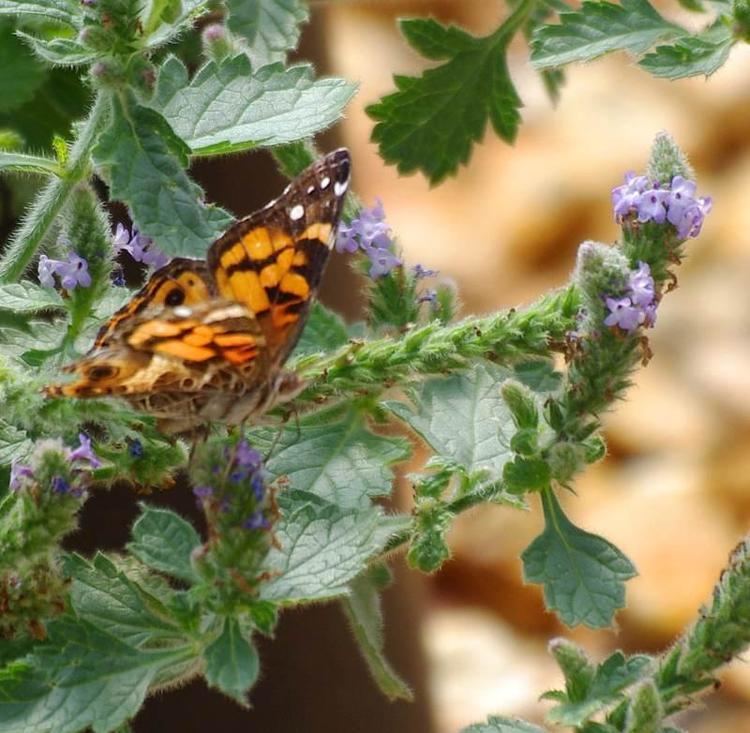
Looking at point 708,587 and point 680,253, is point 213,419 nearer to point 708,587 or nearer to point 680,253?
point 680,253

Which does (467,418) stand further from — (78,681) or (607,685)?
(78,681)

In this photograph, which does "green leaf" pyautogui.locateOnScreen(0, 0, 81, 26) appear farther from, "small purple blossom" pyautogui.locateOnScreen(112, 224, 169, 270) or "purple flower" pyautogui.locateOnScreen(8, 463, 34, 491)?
"purple flower" pyautogui.locateOnScreen(8, 463, 34, 491)

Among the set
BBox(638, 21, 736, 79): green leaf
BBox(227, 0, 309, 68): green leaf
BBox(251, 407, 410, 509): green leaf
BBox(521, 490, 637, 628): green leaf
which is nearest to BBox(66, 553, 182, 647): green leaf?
BBox(251, 407, 410, 509): green leaf

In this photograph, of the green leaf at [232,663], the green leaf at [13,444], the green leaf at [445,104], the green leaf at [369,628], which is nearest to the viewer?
the green leaf at [232,663]

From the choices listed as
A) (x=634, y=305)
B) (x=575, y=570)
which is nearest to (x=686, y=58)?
(x=634, y=305)

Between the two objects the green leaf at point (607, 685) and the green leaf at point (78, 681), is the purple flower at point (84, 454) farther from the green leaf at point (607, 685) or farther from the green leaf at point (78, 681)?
the green leaf at point (607, 685)

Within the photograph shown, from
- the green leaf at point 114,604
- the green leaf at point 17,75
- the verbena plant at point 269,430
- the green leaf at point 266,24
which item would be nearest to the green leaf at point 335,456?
the verbena plant at point 269,430
